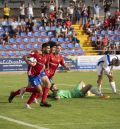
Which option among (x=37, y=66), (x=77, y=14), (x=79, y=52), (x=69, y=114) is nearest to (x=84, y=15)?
(x=77, y=14)

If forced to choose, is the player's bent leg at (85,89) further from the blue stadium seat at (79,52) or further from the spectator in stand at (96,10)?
the spectator in stand at (96,10)

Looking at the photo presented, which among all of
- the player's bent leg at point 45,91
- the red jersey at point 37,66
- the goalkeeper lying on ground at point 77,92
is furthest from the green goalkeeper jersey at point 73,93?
the red jersey at point 37,66

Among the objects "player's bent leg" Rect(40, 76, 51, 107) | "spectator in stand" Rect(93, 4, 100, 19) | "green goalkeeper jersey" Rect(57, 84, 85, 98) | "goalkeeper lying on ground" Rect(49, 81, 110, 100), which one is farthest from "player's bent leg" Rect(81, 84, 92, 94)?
"spectator in stand" Rect(93, 4, 100, 19)

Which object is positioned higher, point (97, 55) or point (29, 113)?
point (29, 113)

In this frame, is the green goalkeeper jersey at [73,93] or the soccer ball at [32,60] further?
the green goalkeeper jersey at [73,93]

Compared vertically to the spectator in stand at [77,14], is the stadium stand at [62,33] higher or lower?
lower

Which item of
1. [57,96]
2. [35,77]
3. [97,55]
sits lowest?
[97,55]

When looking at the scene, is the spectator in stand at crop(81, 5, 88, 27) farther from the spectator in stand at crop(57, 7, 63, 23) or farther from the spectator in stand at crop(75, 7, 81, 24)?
the spectator in stand at crop(57, 7, 63, 23)

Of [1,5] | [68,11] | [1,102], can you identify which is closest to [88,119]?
[1,102]

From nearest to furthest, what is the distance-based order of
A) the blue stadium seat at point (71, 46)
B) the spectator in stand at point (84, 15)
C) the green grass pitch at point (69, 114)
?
the green grass pitch at point (69, 114) < the blue stadium seat at point (71, 46) < the spectator in stand at point (84, 15)

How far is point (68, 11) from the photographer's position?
44.6 meters

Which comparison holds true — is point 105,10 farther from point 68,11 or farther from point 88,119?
point 88,119

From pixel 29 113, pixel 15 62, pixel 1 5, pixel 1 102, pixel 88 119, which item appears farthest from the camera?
pixel 1 5

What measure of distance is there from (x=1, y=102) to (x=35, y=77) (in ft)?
6.90
